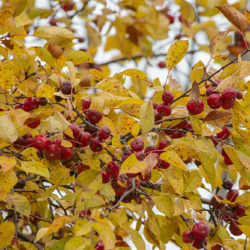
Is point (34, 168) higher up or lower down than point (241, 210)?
higher up

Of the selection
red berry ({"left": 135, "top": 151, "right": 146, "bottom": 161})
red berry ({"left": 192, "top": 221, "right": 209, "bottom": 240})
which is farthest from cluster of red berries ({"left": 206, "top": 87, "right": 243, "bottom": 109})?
red berry ({"left": 192, "top": 221, "right": 209, "bottom": 240})

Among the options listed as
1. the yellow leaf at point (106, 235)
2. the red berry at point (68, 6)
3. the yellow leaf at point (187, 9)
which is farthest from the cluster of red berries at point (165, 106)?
A: the red berry at point (68, 6)

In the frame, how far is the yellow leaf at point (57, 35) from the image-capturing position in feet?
4.68

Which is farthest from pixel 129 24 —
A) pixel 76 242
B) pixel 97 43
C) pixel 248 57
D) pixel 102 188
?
pixel 76 242

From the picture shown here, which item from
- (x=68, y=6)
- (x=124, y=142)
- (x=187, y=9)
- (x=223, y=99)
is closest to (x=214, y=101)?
(x=223, y=99)

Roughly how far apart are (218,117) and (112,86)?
31cm

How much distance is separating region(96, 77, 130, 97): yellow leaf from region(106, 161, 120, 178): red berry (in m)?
0.20

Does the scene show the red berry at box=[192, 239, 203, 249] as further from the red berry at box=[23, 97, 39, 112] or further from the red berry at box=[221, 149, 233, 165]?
the red berry at box=[23, 97, 39, 112]

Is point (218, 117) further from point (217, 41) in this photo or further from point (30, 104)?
point (30, 104)

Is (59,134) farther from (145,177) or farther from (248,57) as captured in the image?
(248,57)

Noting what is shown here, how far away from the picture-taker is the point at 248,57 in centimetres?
219

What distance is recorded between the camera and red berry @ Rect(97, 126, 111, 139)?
1137mm

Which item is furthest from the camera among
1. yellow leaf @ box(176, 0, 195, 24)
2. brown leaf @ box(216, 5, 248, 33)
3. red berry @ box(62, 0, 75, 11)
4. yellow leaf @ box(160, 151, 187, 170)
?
red berry @ box(62, 0, 75, 11)

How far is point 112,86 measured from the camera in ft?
3.97
